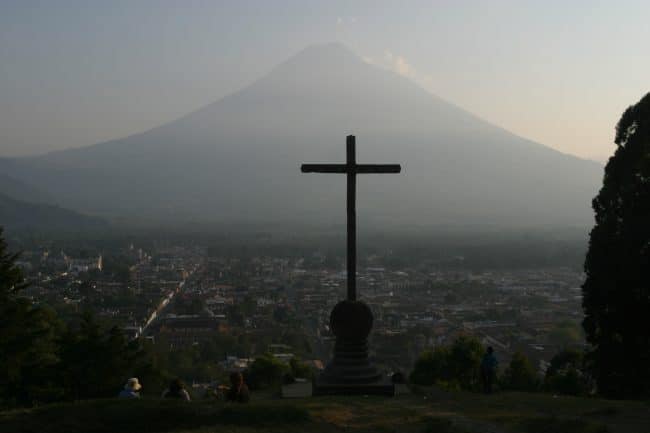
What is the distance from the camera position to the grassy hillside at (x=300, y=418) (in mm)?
7371

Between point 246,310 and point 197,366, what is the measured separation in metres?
16.2

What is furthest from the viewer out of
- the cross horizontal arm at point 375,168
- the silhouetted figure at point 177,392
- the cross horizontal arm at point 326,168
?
the cross horizontal arm at point 375,168

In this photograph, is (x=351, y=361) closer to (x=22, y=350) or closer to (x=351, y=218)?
(x=351, y=218)

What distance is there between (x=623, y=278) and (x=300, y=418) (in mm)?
7766

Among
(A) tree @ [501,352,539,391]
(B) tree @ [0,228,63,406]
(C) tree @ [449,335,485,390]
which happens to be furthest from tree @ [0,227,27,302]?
(A) tree @ [501,352,539,391]

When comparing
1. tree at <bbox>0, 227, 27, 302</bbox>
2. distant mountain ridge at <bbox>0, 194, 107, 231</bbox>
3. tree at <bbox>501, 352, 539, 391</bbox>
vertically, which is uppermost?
distant mountain ridge at <bbox>0, 194, 107, 231</bbox>

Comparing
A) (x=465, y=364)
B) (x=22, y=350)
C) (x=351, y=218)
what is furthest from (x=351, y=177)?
(x=465, y=364)

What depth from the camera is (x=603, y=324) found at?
13195mm

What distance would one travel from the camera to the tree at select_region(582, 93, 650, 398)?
41.9 ft

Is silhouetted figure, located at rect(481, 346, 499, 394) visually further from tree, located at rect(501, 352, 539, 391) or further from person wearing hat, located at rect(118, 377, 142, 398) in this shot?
tree, located at rect(501, 352, 539, 391)

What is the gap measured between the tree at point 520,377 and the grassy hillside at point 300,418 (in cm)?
933

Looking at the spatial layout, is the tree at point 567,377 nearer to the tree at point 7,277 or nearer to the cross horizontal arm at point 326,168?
the cross horizontal arm at point 326,168

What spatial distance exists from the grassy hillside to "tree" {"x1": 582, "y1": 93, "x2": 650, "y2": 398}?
4.37 metres

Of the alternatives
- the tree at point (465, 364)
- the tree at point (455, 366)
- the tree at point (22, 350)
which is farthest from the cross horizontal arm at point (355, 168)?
the tree at point (465, 364)
